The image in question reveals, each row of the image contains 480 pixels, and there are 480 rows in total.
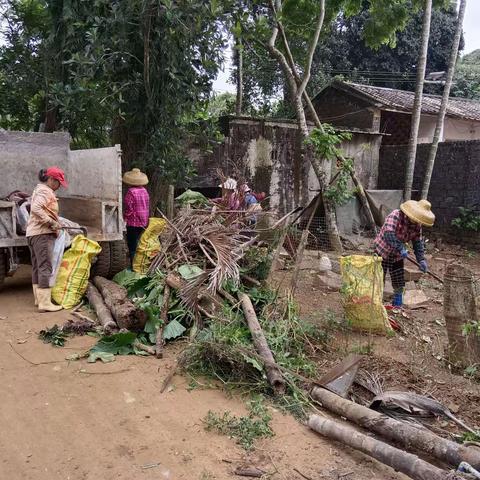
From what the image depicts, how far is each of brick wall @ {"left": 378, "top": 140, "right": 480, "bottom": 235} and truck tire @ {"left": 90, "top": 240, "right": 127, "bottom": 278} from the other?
28.6ft

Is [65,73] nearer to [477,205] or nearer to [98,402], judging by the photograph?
[98,402]

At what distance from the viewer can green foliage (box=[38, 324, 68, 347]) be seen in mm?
4625

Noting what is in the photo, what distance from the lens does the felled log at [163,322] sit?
4461mm

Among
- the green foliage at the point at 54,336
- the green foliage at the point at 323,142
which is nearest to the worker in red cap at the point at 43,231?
the green foliage at the point at 54,336

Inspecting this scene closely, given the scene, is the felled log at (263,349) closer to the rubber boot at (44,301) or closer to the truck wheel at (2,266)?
the rubber boot at (44,301)

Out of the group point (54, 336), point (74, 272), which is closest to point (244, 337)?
point (54, 336)

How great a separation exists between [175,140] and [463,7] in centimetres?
798

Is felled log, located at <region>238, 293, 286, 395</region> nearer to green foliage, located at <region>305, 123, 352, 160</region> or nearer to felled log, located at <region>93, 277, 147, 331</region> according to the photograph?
felled log, located at <region>93, 277, 147, 331</region>

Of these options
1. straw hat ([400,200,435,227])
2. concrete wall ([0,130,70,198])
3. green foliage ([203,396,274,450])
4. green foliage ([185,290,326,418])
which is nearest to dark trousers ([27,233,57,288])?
green foliage ([185,290,326,418])

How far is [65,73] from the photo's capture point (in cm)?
809

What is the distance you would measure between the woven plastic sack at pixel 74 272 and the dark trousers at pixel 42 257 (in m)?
0.20

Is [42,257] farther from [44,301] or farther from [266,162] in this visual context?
[266,162]

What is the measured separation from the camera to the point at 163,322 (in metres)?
4.76

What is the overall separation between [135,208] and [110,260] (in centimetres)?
83
